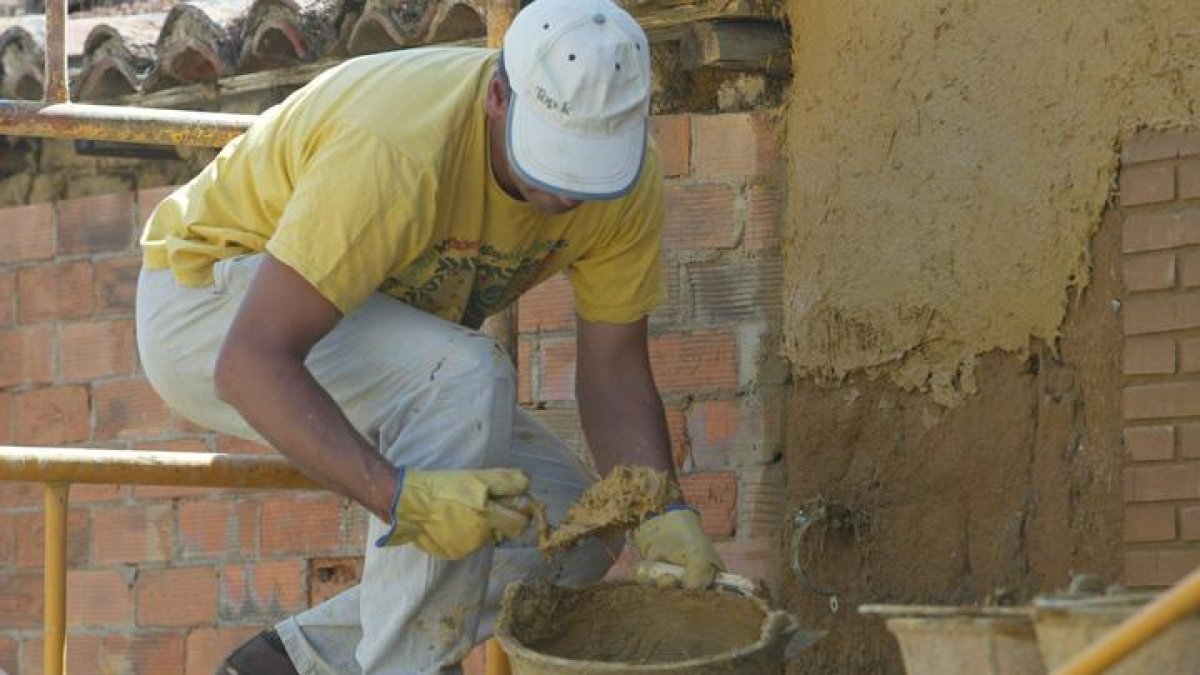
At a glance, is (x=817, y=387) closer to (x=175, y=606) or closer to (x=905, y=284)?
(x=905, y=284)

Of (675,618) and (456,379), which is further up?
(456,379)

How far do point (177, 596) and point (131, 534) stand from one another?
0.22 m

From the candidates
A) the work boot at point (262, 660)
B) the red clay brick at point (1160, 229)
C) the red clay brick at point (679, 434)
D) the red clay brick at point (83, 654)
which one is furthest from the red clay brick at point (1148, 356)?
the red clay brick at point (83, 654)

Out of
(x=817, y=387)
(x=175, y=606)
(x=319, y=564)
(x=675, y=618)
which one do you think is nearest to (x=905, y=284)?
(x=817, y=387)

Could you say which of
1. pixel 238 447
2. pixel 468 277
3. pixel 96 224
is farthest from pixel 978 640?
pixel 96 224

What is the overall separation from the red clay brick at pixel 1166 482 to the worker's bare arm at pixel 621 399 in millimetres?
845

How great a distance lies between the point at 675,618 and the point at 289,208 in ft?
3.13

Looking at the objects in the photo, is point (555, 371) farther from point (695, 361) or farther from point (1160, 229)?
point (1160, 229)

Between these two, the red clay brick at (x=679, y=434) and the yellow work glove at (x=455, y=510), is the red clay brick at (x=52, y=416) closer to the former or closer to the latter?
the red clay brick at (x=679, y=434)

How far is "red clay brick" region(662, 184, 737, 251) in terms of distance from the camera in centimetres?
470

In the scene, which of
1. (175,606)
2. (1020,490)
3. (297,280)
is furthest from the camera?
(175,606)

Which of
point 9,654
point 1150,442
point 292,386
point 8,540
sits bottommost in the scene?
point 9,654

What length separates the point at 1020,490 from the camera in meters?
4.23

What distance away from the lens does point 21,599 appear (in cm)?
603
